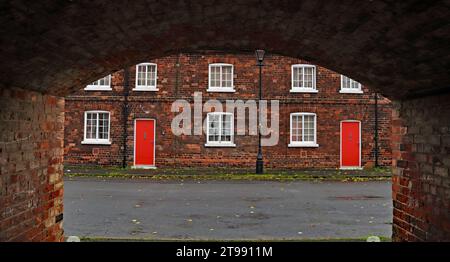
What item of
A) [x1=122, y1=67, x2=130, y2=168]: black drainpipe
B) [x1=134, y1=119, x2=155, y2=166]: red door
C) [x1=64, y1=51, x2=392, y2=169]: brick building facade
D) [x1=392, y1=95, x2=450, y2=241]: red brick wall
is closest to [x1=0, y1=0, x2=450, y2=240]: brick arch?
[x1=392, y1=95, x2=450, y2=241]: red brick wall

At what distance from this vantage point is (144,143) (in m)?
21.9

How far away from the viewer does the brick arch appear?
10.9ft

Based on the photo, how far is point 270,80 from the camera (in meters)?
22.0

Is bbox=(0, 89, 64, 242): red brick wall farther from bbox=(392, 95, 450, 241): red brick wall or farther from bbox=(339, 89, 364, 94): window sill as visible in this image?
bbox=(339, 89, 364, 94): window sill

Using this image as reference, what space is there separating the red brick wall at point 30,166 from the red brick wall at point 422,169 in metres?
4.93

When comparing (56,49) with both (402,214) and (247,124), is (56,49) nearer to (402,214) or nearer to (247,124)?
(402,214)

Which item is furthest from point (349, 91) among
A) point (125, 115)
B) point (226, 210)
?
point (226, 210)

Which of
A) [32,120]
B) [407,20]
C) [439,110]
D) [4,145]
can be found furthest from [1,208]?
[439,110]

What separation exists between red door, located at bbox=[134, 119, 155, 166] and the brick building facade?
0.08 meters

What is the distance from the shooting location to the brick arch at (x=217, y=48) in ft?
10.9

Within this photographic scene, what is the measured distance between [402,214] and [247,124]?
16.2 meters

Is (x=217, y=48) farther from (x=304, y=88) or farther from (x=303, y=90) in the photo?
(x=304, y=88)

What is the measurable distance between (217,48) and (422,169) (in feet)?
10.3

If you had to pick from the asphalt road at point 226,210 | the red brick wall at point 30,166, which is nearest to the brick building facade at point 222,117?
the asphalt road at point 226,210
